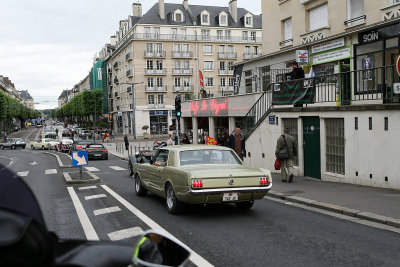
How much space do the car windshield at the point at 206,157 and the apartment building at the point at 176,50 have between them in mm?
61392

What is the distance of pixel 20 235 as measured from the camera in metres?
1.95

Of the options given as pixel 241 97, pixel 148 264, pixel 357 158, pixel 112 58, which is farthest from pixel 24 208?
pixel 112 58

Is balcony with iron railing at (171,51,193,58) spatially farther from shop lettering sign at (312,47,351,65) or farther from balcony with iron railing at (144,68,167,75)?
shop lettering sign at (312,47,351,65)

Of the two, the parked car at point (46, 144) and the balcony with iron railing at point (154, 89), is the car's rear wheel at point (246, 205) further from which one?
the balcony with iron railing at point (154, 89)

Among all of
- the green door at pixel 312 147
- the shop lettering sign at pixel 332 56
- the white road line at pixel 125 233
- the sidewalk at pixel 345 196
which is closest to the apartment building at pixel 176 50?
the shop lettering sign at pixel 332 56

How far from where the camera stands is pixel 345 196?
10398mm

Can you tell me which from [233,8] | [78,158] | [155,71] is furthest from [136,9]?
[78,158]

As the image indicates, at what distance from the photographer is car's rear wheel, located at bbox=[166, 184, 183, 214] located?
8.59 metres

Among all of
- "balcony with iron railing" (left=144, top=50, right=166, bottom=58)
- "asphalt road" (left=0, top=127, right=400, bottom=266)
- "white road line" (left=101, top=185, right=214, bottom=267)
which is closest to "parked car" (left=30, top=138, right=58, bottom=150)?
"balcony with iron railing" (left=144, top=50, right=166, bottom=58)

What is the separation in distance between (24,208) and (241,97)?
21.0 metres

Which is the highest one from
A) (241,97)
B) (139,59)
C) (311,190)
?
(139,59)

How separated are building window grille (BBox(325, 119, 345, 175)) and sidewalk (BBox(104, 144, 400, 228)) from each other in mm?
666

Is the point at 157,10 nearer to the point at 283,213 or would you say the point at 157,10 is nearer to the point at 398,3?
the point at 398,3

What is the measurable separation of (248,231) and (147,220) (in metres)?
2.20
